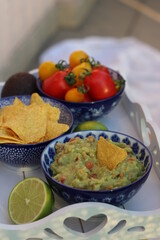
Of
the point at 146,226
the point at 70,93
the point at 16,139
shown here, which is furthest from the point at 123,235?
the point at 70,93

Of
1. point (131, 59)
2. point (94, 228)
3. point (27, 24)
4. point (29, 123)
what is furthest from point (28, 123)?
point (27, 24)

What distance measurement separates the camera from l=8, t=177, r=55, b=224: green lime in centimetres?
102

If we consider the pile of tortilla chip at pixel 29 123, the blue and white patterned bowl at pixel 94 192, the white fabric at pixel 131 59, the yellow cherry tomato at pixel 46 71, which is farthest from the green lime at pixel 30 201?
the white fabric at pixel 131 59

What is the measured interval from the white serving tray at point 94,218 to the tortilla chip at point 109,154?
0.37ft

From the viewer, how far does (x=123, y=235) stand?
1.03m

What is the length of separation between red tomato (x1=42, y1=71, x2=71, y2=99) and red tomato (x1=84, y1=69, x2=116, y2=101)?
0.07 m

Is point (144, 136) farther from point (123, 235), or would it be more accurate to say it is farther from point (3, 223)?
point (3, 223)

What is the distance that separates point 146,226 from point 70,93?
1.64ft

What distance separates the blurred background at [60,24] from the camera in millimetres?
2834

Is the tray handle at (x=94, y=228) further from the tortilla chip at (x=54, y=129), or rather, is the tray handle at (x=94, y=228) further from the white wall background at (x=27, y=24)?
the white wall background at (x=27, y=24)

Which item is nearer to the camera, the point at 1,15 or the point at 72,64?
the point at 72,64

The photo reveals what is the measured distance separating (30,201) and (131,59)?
165 cm

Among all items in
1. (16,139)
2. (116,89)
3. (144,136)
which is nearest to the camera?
(16,139)

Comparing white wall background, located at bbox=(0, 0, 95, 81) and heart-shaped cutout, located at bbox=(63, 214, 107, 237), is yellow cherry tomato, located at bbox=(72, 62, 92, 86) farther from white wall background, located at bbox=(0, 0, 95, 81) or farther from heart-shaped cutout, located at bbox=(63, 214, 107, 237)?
white wall background, located at bbox=(0, 0, 95, 81)
